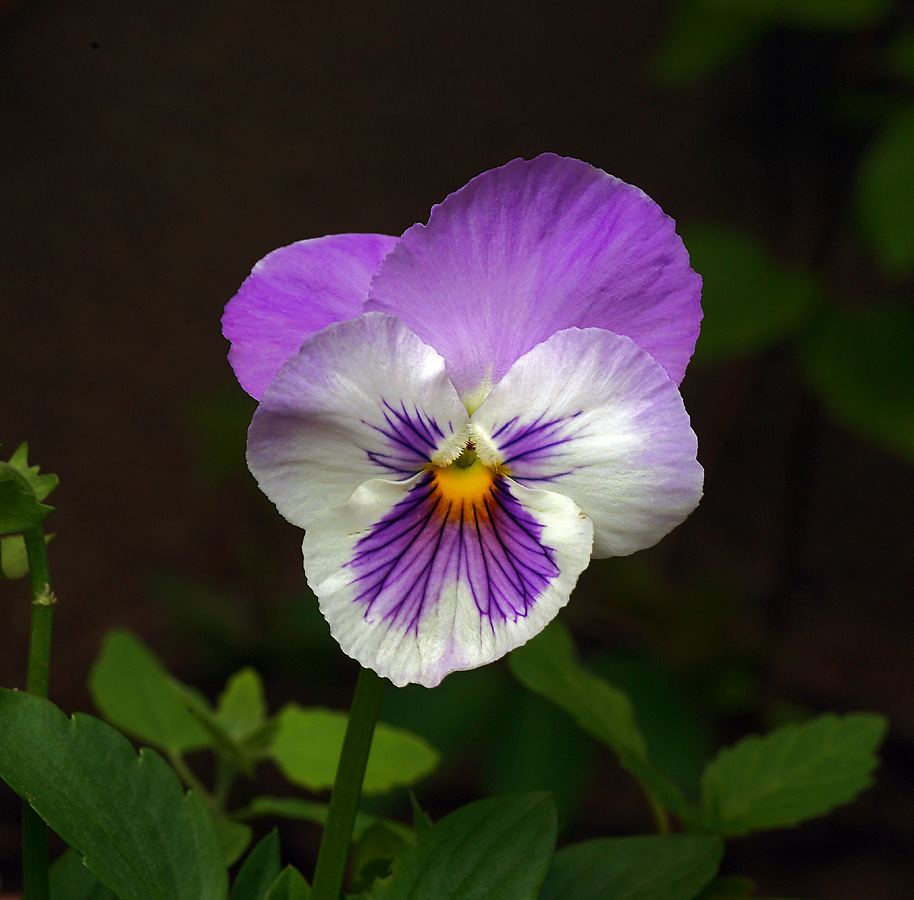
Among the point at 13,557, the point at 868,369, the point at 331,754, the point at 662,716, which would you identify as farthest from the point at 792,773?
the point at 662,716

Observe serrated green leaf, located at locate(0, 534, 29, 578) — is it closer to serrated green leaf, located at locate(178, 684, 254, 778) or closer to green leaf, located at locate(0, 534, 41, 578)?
green leaf, located at locate(0, 534, 41, 578)

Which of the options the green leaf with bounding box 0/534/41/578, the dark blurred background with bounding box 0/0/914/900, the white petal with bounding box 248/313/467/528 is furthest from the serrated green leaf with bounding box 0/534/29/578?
the dark blurred background with bounding box 0/0/914/900

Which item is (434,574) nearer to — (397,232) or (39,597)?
(39,597)

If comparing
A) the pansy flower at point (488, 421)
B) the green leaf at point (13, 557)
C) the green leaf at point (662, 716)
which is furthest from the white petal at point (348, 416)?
the green leaf at point (662, 716)

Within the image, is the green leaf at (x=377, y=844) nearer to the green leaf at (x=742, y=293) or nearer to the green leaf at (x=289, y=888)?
the green leaf at (x=289, y=888)

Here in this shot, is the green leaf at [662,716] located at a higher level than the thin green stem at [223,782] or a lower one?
lower

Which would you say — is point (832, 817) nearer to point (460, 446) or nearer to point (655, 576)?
point (655, 576)

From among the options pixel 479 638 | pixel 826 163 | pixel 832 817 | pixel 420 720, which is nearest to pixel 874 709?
pixel 832 817
